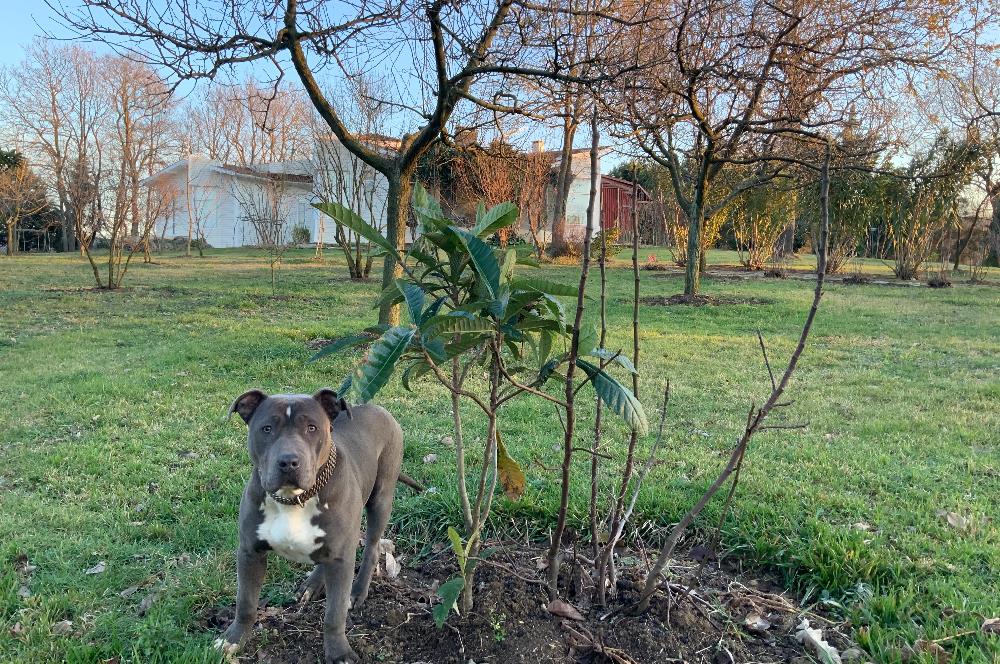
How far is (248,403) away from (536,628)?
129cm

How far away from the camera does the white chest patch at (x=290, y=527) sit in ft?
7.09

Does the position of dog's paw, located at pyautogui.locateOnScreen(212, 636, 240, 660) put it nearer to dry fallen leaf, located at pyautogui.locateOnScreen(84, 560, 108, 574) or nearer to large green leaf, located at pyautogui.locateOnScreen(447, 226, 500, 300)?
dry fallen leaf, located at pyautogui.locateOnScreen(84, 560, 108, 574)

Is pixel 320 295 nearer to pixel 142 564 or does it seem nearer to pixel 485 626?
pixel 142 564

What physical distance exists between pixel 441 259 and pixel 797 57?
8.77 meters

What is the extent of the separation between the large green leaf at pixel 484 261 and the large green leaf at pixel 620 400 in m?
0.35

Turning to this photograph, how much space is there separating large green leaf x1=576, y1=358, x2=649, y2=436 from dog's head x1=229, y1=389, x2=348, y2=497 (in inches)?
32.2

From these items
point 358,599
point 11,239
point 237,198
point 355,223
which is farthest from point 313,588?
point 11,239

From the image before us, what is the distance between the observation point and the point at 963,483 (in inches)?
155

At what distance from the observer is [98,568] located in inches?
119

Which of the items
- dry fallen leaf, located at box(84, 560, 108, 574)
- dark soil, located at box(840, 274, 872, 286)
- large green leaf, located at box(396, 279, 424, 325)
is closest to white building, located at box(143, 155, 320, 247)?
dark soil, located at box(840, 274, 872, 286)

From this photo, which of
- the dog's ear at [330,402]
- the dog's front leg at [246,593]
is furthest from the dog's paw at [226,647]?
the dog's ear at [330,402]

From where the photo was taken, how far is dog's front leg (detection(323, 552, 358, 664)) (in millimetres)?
2252

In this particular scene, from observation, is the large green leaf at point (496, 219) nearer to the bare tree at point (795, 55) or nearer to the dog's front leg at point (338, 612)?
the dog's front leg at point (338, 612)

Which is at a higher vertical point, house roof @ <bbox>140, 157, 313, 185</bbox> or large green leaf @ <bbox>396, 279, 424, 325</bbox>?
house roof @ <bbox>140, 157, 313, 185</bbox>
